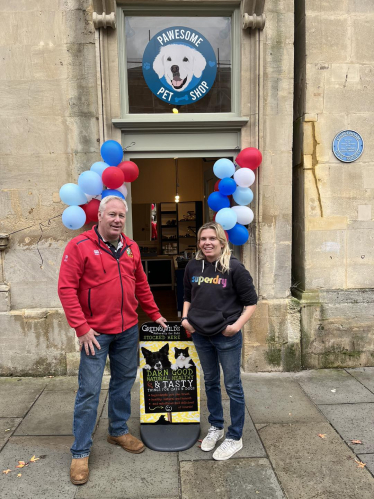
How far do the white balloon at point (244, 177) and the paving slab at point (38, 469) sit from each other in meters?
3.05

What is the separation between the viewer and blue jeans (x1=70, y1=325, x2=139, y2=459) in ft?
9.65

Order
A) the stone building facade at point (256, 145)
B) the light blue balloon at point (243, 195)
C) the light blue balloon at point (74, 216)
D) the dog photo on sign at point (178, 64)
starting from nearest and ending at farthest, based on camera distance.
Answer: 1. the light blue balloon at point (74, 216)
2. the light blue balloon at point (243, 195)
3. the stone building facade at point (256, 145)
4. the dog photo on sign at point (178, 64)

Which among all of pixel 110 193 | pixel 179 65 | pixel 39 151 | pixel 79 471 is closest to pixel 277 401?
pixel 79 471

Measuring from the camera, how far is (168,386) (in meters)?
3.45

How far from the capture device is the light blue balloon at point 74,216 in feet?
13.3

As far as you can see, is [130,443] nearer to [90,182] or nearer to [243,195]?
[90,182]

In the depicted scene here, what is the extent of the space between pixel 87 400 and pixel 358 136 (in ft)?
13.7

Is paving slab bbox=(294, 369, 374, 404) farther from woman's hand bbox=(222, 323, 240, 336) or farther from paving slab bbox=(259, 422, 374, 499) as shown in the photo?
woman's hand bbox=(222, 323, 240, 336)

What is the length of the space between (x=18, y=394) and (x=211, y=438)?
2.30 metres

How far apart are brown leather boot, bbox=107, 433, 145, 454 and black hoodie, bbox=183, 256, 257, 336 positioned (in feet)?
3.63

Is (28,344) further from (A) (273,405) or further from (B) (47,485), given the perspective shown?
(A) (273,405)

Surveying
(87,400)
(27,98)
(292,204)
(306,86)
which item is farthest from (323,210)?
(27,98)

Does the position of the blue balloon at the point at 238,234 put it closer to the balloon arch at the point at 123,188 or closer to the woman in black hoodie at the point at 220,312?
the balloon arch at the point at 123,188

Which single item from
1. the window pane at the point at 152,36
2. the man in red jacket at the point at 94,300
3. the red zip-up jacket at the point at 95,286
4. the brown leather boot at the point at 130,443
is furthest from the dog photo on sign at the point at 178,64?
the brown leather boot at the point at 130,443
